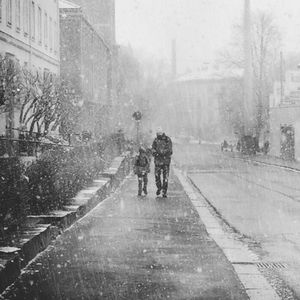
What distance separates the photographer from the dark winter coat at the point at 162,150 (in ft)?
55.2

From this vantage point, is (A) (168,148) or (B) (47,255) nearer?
(B) (47,255)

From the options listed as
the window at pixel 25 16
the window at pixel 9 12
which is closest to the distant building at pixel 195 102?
the window at pixel 25 16

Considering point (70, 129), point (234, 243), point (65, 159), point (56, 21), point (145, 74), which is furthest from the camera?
point (145, 74)

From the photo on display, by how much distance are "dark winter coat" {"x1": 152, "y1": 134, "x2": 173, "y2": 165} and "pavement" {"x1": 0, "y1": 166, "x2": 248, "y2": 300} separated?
4.69 m

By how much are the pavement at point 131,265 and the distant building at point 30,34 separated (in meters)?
18.8

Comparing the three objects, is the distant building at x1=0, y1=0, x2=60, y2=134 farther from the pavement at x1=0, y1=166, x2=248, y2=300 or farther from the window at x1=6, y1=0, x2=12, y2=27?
the pavement at x1=0, y1=166, x2=248, y2=300

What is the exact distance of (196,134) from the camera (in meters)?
120

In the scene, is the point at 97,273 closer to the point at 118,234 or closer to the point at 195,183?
the point at 118,234

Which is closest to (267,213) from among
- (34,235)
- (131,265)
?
(131,265)

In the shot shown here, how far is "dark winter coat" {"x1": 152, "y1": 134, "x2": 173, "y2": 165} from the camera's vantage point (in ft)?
55.2

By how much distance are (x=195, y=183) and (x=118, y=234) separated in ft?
47.0

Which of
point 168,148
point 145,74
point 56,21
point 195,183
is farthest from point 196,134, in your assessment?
point 168,148

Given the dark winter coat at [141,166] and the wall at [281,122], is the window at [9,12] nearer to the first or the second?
the dark winter coat at [141,166]

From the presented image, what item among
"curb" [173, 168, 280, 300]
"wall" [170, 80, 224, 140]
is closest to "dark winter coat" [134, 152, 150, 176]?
"curb" [173, 168, 280, 300]
